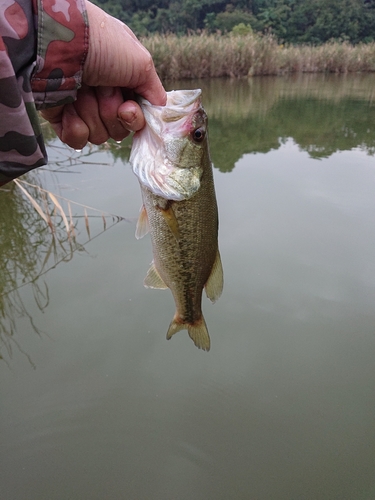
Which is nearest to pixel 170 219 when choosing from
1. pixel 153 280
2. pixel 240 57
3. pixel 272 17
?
pixel 153 280

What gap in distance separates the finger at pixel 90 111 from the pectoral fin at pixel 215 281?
71 cm

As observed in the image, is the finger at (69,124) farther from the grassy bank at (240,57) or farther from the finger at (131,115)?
the grassy bank at (240,57)

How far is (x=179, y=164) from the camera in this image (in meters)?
1.47

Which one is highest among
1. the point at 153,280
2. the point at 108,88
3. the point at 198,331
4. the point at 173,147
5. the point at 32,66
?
the point at 32,66

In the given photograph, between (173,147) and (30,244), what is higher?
(173,147)

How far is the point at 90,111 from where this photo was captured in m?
1.48

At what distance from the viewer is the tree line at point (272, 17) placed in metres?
39.2

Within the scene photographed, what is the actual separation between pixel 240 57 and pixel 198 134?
52.5 feet

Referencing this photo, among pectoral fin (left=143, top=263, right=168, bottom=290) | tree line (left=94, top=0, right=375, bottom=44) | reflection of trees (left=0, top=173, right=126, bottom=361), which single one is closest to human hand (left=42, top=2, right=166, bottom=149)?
pectoral fin (left=143, top=263, right=168, bottom=290)

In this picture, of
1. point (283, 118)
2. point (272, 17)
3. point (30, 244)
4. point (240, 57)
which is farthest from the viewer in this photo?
point (272, 17)

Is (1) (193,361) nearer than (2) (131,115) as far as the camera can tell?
No

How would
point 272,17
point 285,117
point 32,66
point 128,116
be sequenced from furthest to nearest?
point 272,17, point 285,117, point 128,116, point 32,66

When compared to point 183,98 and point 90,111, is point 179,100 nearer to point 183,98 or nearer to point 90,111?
point 183,98

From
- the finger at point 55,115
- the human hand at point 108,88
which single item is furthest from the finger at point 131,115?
the finger at point 55,115
